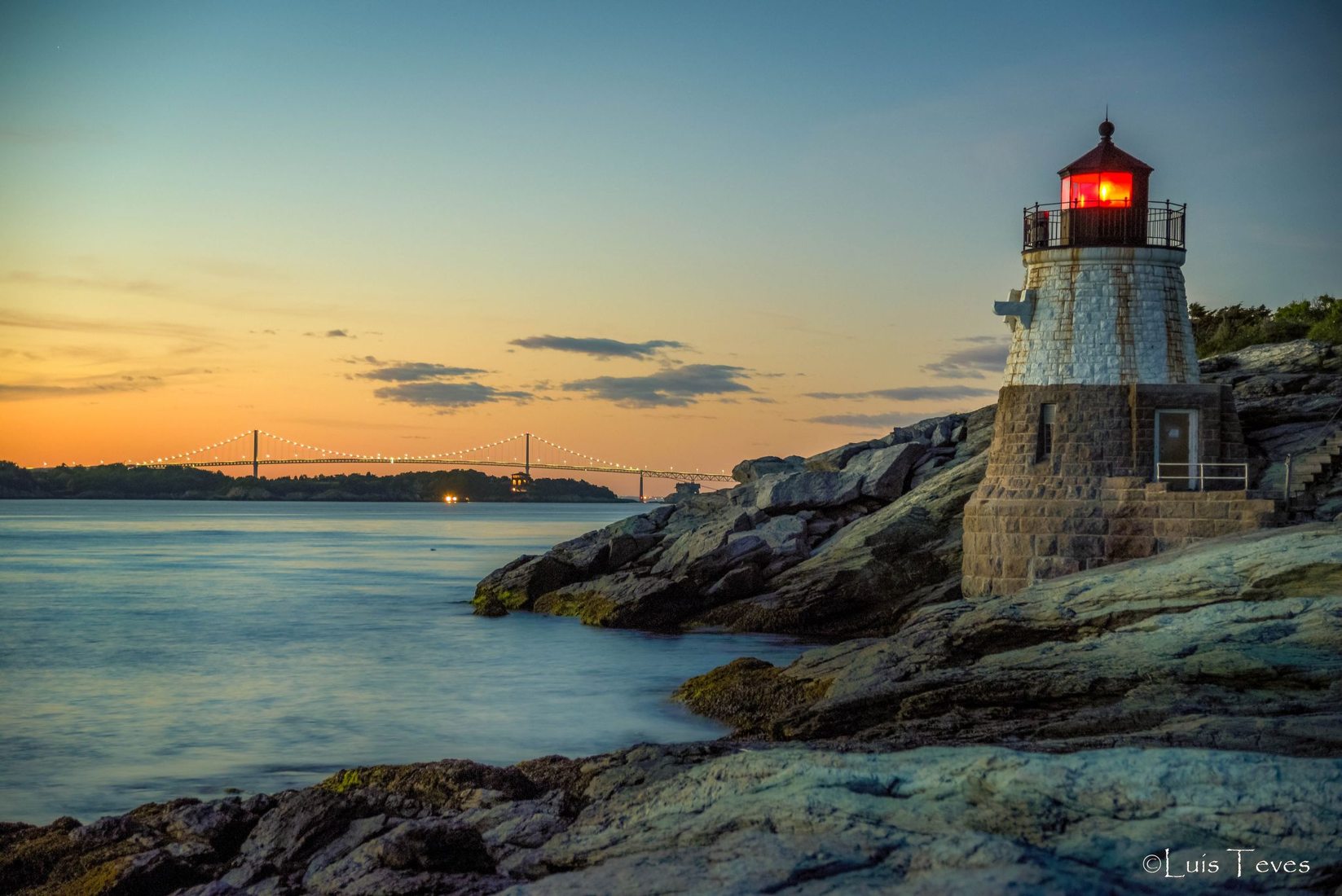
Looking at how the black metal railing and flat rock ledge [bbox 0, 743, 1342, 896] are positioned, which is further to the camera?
the black metal railing

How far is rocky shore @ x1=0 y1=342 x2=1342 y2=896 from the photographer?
15.6 ft

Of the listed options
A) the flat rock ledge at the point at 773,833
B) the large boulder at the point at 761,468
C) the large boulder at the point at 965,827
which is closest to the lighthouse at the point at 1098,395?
the flat rock ledge at the point at 773,833

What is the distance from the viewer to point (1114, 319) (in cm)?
1569

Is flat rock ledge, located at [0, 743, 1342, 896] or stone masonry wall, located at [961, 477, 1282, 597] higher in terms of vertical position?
stone masonry wall, located at [961, 477, 1282, 597]

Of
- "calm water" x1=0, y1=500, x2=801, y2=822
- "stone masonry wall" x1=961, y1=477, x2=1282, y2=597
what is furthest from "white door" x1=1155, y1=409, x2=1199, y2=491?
"calm water" x1=0, y1=500, x2=801, y2=822

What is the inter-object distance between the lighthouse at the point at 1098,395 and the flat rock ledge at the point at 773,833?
9.36 meters

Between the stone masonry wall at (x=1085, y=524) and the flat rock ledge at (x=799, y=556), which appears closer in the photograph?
the stone masonry wall at (x=1085, y=524)

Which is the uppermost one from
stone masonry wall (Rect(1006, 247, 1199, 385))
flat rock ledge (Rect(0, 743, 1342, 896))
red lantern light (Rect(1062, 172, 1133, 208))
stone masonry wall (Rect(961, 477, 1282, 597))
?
red lantern light (Rect(1062, 172, 1133, 208))

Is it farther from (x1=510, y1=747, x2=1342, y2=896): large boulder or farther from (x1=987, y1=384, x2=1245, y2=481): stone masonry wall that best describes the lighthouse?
A: (x1=510, y1=747, x2=1342, y2=896): large boulder

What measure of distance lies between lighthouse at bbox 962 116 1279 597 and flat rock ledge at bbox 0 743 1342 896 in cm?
936

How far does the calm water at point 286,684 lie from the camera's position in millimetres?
11055

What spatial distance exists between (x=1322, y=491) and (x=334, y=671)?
12.6 m

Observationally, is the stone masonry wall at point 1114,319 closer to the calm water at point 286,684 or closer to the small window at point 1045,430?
the small window at point 1045,430

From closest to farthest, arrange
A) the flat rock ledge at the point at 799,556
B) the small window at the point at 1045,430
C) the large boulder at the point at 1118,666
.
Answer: the large boulder at the point at 1118,666, the small window at the point at 1045,430, the flat rock ledge at the point at 799,556
